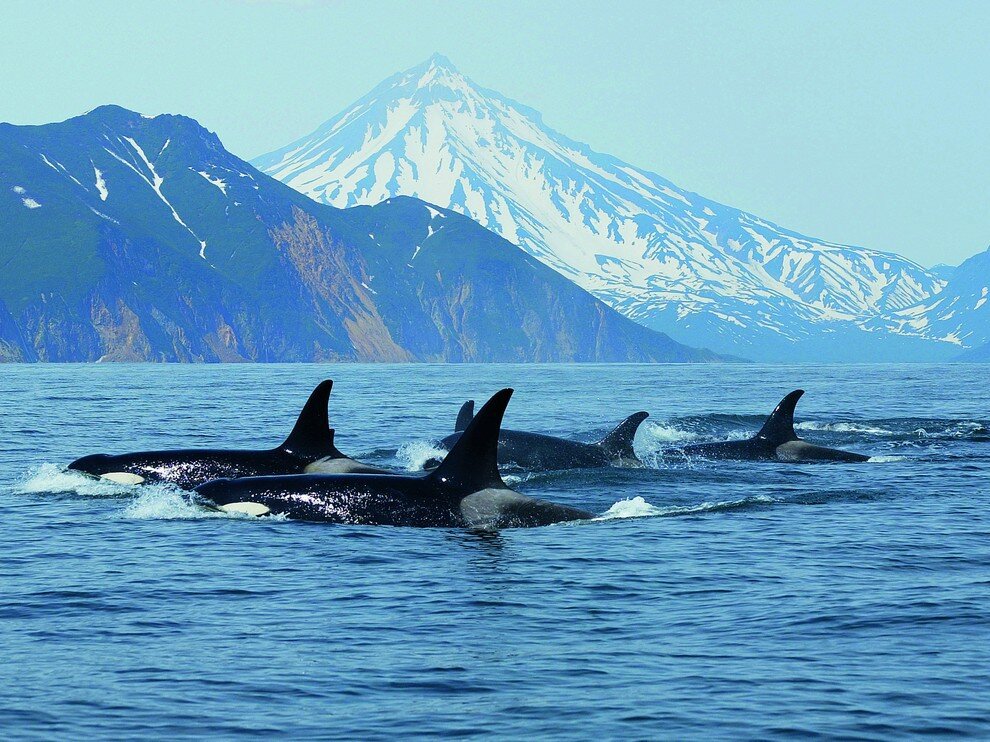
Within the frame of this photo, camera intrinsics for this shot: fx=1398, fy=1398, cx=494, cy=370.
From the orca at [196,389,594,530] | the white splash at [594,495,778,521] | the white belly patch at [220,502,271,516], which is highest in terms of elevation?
the orca at [196,389,594,530]

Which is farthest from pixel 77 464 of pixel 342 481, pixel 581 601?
pixel 581 601

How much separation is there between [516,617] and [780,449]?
19.6 metres

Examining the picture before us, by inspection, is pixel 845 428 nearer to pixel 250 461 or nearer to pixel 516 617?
pixel 250 461

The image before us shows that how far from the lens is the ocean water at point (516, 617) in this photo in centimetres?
1010

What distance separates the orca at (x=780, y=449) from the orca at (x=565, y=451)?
3.11 metres

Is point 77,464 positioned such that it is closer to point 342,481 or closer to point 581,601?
point 342,481

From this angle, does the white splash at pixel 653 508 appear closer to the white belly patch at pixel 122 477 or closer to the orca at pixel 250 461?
the orca at pixel 250 461

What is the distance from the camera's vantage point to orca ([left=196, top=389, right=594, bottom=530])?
714 inches

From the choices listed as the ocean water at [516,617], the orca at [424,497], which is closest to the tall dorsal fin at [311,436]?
the ocean water at [516,617]

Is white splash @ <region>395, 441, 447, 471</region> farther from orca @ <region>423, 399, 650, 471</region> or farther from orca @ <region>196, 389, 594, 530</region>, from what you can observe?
orca @ <region>196, 389, 594, 530</region>

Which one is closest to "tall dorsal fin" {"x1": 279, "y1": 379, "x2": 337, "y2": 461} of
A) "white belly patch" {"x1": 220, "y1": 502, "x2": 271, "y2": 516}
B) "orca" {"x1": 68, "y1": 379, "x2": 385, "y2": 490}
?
"orca" {"x1": 68, "y1": 379, "x2": 385, "y2": 490}

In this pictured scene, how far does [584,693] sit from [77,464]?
51.7 ft

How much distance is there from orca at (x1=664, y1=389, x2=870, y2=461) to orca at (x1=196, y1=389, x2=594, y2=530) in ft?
42.1

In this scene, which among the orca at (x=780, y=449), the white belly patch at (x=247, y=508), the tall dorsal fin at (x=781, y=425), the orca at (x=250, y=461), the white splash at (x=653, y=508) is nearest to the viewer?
the white belly patch at (x=247, y=508)
